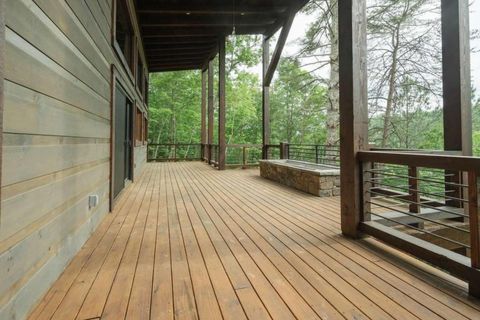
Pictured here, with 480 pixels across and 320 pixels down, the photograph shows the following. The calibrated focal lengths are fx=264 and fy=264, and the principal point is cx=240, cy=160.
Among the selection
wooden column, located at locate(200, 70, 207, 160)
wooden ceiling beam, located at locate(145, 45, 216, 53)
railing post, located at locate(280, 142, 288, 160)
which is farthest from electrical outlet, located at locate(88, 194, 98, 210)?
wooden column, located at locate(200, 70, 207, 160)

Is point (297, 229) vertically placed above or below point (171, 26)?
below

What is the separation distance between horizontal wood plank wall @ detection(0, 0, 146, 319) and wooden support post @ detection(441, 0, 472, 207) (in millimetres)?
3478

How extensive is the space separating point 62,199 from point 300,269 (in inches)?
67.7

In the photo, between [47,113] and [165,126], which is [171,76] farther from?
[47,113]

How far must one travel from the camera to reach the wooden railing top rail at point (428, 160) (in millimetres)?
1544

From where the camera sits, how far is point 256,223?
2.91m

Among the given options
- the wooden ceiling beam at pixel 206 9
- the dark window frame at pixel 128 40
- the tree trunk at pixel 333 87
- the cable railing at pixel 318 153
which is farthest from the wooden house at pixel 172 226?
the tree trunk at pixel 333 87

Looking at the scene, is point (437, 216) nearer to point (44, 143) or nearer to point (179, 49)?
point (44, 143)

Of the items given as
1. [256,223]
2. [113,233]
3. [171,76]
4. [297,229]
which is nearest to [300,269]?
[297,229]

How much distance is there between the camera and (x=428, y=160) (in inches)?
71.4

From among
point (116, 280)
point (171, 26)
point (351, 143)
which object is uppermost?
point (171, 26)

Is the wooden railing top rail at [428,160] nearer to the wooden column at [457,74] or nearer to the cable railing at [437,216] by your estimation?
the cable railing at [437,216]

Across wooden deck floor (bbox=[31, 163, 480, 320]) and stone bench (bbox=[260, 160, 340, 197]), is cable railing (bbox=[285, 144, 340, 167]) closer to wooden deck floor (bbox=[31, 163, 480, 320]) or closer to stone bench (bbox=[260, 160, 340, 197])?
stone bench (bbox=[260, 160, 340, 197])

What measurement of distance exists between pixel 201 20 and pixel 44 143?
7047mm
